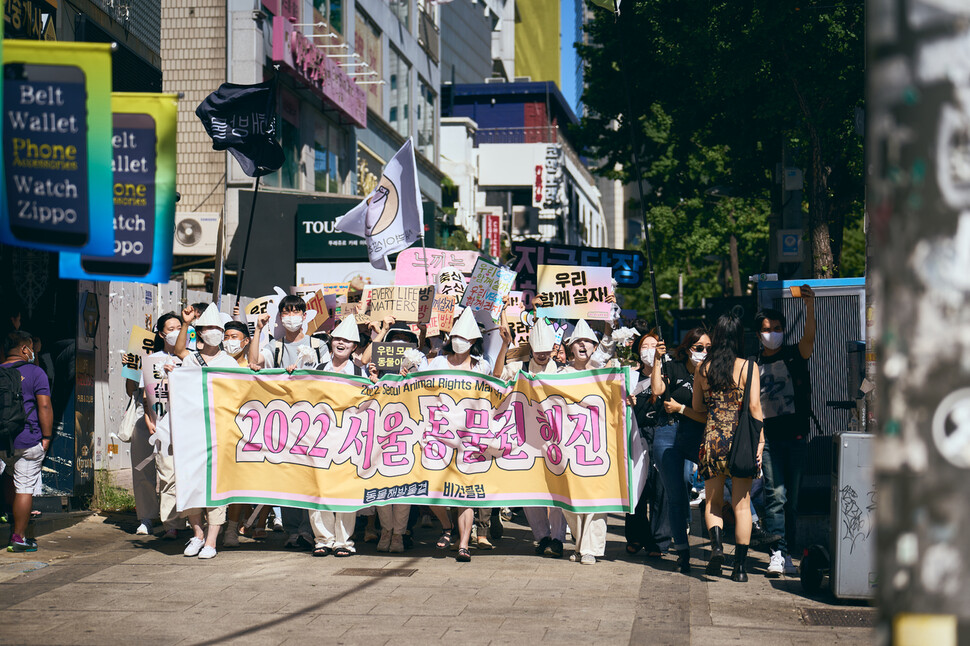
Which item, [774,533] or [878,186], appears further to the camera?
[774,533]

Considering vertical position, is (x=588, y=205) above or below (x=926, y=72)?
above

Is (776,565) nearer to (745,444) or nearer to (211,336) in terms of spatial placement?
(745,444)

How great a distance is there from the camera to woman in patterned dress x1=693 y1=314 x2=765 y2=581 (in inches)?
341

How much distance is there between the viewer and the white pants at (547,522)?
10000 millimetres

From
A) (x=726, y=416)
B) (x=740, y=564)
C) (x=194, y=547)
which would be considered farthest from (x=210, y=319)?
(x=740, y=564)

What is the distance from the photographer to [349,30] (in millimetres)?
33281

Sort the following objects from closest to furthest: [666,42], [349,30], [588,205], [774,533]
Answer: [774,533]
[666,42]
[349,30]
[588,205]

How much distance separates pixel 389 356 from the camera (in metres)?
11.0

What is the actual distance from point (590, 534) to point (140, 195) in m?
4.45

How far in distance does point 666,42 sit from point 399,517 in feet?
40.4

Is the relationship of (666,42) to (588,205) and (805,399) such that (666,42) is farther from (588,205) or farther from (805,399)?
(588,205)

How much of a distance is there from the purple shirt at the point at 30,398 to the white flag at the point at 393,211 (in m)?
5.01

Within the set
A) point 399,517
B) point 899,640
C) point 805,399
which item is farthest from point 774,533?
point 899,640

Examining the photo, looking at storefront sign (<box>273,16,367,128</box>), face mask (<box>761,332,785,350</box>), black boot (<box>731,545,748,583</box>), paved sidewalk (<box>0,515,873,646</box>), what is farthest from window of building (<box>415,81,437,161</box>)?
black boot (<box>731,545,748,583</box>)
